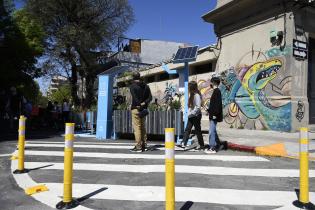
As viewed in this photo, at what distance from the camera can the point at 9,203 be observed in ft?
16.3

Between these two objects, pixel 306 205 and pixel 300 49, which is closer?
pixel 306 205

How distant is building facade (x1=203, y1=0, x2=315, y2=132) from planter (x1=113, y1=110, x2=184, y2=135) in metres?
5.63

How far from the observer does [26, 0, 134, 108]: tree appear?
28875mm

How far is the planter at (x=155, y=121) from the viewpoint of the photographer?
11.3 meters

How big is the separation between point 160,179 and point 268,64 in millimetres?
11083

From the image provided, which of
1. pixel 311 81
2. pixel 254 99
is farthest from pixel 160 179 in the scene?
pixel 311 81

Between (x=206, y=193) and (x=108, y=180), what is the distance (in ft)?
5.45

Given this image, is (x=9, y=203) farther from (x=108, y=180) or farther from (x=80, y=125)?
(x=80, y=125)

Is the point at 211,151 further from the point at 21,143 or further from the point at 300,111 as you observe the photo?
the point at 300,111

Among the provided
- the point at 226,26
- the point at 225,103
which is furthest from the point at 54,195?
the point at 226,26

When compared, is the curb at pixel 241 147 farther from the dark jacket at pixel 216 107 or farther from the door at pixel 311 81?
the door at pixel 311 81

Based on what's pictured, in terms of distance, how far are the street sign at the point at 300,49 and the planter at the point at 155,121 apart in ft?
21.1

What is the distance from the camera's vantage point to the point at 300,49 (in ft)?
49.9

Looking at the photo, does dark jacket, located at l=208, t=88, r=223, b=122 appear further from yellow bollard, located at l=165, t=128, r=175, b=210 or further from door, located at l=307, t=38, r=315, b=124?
door, located at l=307, t=38, r=315, b=124
